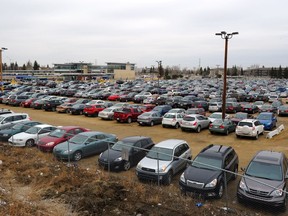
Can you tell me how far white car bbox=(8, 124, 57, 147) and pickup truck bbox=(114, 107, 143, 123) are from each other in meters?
11.5

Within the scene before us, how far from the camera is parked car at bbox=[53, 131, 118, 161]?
16125 mm

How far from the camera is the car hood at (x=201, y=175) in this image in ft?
38.2

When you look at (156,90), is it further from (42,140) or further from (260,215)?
(260,215)

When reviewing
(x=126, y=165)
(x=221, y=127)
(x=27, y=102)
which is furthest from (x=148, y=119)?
(x=27, y=102)

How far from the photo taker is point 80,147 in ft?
54.7

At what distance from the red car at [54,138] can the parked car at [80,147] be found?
0.85 meters

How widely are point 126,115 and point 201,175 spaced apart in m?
20.0

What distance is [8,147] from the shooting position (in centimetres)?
1873

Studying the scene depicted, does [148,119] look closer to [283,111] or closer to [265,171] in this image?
[283,111]

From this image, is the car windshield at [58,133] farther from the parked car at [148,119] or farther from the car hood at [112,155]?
the parked car at [148,119]

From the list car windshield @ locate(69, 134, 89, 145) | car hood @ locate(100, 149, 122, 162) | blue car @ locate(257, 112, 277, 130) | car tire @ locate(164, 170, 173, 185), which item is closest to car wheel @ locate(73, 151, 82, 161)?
car windshield @ locate(69, 134, 89, 145)

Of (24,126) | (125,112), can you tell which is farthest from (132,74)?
(24,126)

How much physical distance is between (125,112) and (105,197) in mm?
21406

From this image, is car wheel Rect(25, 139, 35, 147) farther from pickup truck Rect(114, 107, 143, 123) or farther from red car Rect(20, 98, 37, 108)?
red car Rect(20, 98, 37, 108)
